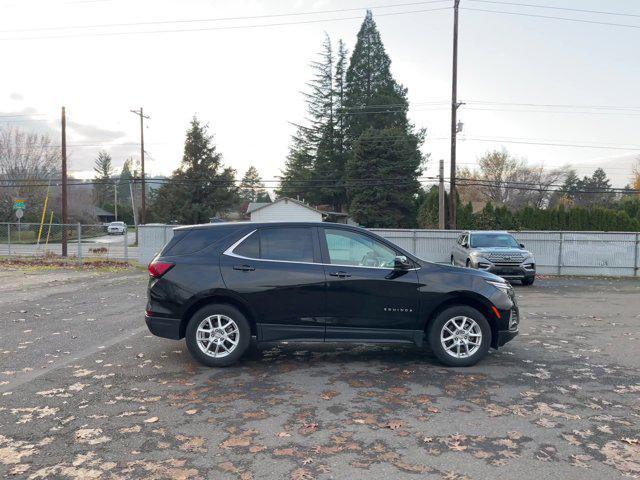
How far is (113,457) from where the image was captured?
387 centimetres

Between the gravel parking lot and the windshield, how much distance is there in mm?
8736

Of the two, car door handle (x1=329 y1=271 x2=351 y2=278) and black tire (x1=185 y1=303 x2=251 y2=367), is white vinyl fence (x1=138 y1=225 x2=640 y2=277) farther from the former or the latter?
black tire (x1=185 y1=303 x2=251 y2=367)

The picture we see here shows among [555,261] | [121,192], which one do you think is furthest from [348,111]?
[121,192]

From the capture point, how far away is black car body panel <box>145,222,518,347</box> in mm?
6223

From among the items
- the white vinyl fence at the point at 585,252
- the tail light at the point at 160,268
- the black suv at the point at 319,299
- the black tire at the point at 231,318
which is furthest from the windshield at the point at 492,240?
the tail light at the point at 160,268

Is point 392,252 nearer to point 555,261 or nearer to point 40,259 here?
point 555,261

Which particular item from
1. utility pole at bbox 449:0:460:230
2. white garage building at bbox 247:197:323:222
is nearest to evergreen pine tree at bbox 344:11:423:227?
white garage building at bbox 247:197:323:222

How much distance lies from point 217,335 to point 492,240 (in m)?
13.1

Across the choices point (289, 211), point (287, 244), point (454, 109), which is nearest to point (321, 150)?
point (289, 211)

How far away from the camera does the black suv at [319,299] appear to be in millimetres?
6227

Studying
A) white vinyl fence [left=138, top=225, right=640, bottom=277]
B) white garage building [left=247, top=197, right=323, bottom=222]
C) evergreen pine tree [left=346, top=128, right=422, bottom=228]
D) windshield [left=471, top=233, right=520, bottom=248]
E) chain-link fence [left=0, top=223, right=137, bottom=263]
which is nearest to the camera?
windshield [left=471, top=233, right=520, bottom=248]

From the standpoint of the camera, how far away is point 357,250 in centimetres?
641

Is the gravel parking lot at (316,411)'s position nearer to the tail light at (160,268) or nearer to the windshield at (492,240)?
the tail light at (160,268)

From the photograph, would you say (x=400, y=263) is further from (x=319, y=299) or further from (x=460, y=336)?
(x=460, y=336)
